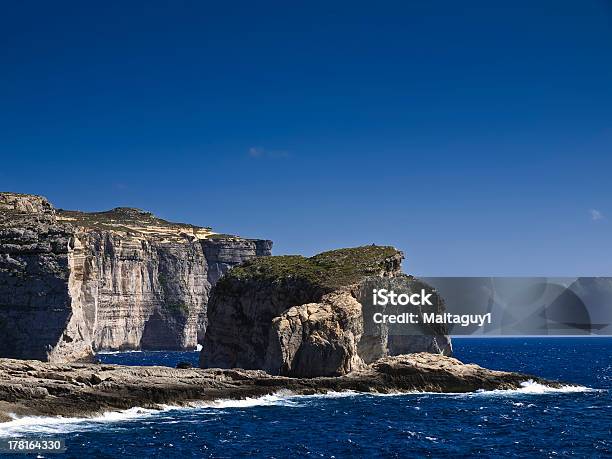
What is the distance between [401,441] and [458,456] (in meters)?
5.18

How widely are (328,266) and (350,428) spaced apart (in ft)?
113

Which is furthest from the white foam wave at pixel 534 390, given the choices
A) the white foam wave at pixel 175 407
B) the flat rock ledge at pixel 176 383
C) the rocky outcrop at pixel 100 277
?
the rocky outcrop at pixel 100 277

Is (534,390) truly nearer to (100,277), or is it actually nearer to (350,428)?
(350,428)

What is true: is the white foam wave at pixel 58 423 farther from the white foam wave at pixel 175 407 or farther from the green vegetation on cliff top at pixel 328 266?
the green vegetation on cliff top at pixel 328 266

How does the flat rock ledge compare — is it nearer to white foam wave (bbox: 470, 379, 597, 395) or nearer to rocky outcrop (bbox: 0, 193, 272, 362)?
white foam wave (bbox: 470, 379, 597, 395)

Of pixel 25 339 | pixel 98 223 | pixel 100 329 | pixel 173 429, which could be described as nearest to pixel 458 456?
pixel 173 429

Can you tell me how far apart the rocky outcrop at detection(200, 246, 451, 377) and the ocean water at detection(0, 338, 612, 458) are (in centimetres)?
510

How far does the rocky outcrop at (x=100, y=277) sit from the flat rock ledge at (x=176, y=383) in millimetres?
22081

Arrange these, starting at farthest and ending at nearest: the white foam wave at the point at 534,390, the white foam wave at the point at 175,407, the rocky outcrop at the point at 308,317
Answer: the white foam wave at the point at 534,390, the rocky outcrop at the point at 308,317, the white foam wave at the point at 175,407

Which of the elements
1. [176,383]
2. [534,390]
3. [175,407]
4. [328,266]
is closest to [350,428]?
[175,407]

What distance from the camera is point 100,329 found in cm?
14788

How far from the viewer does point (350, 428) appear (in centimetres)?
5444

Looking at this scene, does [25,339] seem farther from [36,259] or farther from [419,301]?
[419,301]

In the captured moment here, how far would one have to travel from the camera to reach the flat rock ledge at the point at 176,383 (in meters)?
56.8
